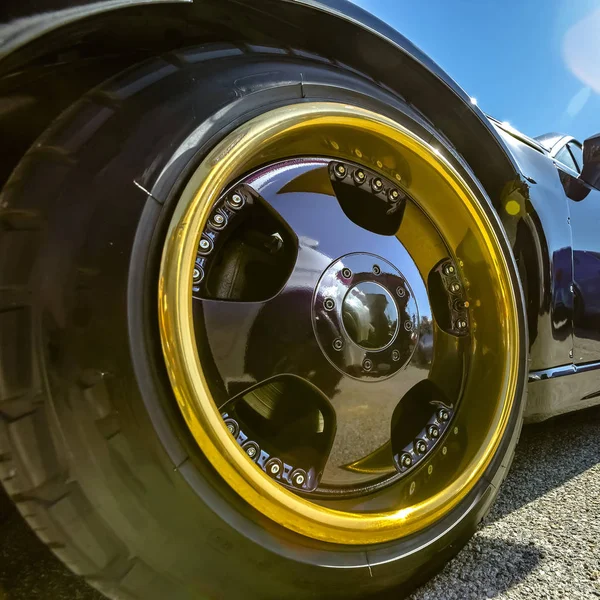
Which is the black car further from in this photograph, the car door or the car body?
the car door

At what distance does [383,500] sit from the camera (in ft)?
2.79

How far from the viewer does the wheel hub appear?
81cm

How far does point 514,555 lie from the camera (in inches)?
36.5

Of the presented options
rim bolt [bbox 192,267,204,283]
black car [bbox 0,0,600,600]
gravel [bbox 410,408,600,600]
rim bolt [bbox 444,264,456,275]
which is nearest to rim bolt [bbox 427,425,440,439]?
black car [bbox 0,0,600,600]

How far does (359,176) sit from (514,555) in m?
0.79

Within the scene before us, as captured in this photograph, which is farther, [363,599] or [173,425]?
[363,599]

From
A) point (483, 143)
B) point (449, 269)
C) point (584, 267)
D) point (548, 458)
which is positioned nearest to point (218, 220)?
point (449, 269)

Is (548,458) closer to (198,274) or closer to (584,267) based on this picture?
(584,267)

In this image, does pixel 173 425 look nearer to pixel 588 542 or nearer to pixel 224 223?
pixel 224 223

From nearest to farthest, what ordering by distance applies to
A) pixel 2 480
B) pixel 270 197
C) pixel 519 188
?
1. pixel 2 480
2. pixel 270 197
3. pixel 519 188

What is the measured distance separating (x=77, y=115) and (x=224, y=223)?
247 millimetres

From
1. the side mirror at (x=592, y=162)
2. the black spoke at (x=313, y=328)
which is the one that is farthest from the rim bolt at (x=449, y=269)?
the side mirror at (x=592, y=162)

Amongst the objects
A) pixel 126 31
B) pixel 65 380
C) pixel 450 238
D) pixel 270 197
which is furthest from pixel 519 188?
pixel 65 380

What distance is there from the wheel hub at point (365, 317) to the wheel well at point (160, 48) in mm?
405
